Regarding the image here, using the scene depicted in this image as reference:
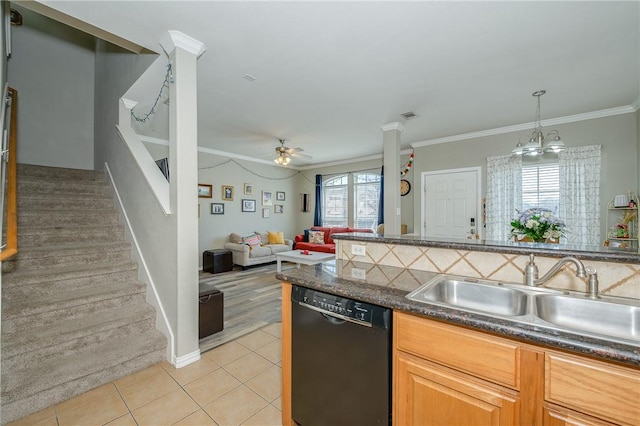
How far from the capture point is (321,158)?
7.08m

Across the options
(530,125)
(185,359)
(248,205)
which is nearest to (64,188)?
(185,359)

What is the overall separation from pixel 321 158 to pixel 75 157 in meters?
4.83

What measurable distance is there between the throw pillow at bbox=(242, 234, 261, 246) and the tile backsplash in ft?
14.8

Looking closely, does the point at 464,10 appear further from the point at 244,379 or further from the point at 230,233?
the point at 230,233

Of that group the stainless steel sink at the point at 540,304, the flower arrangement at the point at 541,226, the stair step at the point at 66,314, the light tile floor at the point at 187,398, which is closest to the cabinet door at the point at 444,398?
the stainless steel sink at the point at 540,304

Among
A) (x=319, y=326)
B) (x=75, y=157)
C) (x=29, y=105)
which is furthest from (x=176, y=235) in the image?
(x=29, y=105)

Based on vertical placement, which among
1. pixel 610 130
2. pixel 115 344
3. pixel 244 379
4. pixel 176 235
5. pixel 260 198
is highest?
pixel 610 130

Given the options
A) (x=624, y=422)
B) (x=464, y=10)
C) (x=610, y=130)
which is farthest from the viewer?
(x=610, y=130)

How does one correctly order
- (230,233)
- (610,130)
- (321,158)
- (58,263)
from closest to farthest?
(58,263)
(610,130)
(230,233)
(321,158)

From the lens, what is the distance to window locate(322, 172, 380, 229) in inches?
273

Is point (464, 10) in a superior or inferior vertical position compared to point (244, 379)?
superior

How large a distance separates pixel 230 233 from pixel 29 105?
3890mm

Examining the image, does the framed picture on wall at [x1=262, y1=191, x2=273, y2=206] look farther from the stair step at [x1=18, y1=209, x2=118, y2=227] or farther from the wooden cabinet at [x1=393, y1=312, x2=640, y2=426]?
the wooden cabinet at [x1=393, y1=312, x2=640, y2=426]

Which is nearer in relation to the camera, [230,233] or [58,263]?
[58,263]
